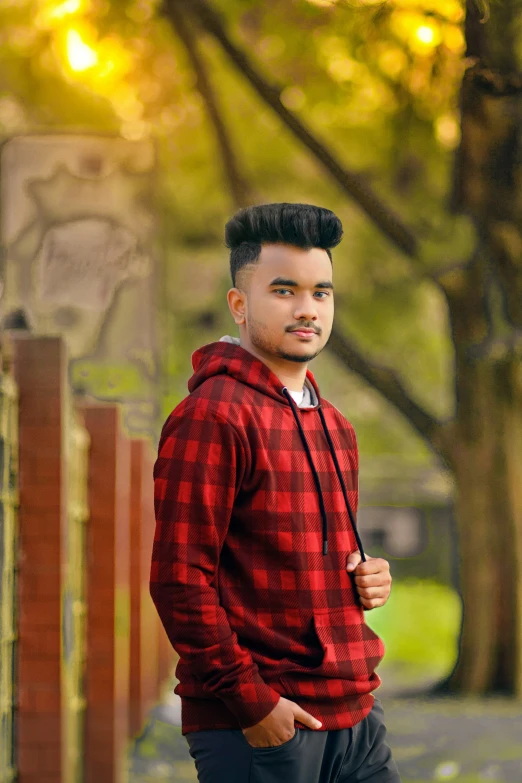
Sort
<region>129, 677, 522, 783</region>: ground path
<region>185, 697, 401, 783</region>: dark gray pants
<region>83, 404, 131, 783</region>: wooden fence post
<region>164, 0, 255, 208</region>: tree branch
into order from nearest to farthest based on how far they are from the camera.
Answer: <region>185, 697, 401, 783</region>: dark gray pants, <region>83, 404, 131, 783</region>: wooden fence post, <region>129, 677, 522, 783</region>: ground path, <region>164, 0, 255, 208</region>: tree branch

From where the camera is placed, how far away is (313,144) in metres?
11.3

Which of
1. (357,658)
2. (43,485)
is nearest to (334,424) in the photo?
(357,658)

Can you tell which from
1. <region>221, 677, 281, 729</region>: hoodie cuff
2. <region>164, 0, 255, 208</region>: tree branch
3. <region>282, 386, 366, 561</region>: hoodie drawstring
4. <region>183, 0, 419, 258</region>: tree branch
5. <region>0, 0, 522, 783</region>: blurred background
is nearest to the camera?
<region>221, 677, 281, 729</region>: hoodie cuff

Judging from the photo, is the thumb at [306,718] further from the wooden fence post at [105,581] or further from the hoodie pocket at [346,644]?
the wooden fence post at [105,581]

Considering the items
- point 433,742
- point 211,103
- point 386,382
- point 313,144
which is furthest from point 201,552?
point 211,103

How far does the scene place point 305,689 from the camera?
292 cm

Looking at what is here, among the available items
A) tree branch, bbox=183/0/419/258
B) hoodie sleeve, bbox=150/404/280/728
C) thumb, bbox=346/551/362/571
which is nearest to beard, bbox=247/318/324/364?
hoodie sleeve, bbox=150/404/280/728

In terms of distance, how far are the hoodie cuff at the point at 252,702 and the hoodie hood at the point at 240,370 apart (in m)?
0.68

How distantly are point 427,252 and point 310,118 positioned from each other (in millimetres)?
5497

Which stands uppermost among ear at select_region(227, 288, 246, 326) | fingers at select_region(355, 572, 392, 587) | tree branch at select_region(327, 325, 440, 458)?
tree branch at select_region(327, 325, 440, 458)

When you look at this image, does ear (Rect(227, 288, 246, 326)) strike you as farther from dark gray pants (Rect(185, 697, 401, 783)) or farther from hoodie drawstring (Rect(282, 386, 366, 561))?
dark gray pants (Rect(185, 697, 401, 783))

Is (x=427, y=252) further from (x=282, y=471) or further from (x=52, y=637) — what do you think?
(x=282, y=471)

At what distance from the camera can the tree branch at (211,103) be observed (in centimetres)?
1238

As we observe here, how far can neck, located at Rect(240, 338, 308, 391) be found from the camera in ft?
10.4
